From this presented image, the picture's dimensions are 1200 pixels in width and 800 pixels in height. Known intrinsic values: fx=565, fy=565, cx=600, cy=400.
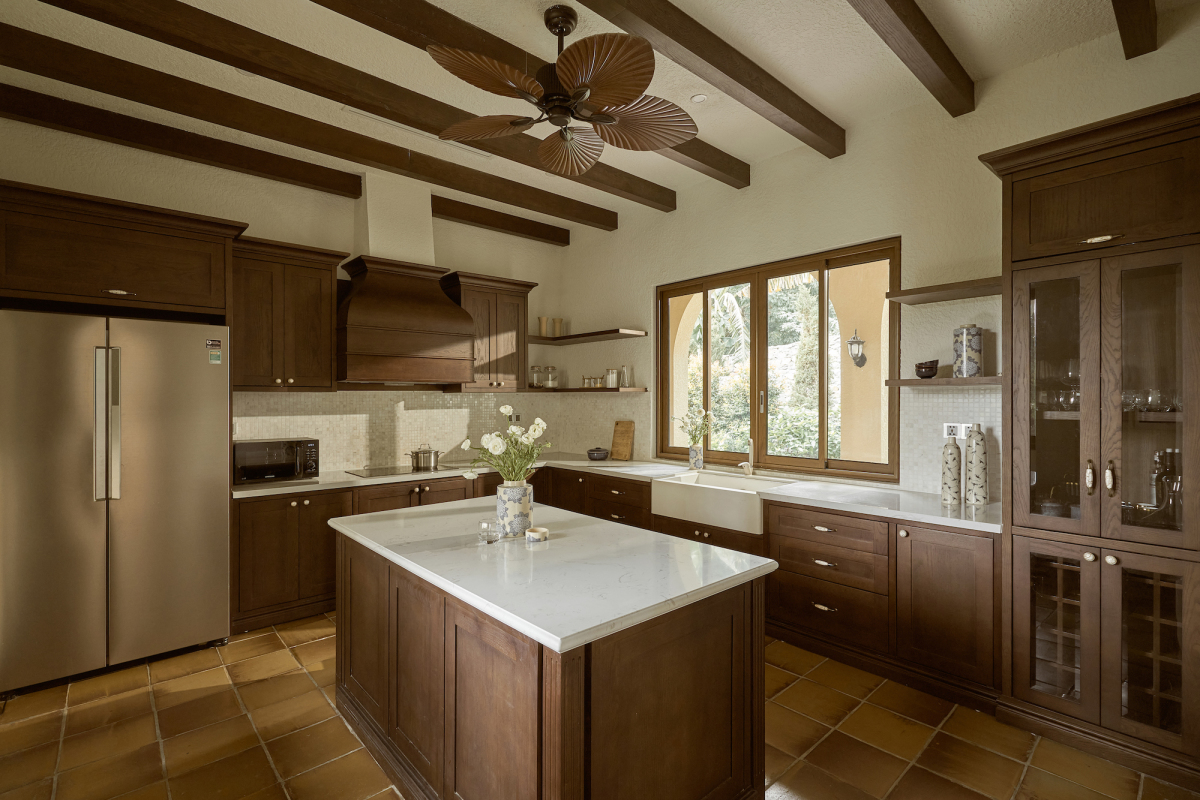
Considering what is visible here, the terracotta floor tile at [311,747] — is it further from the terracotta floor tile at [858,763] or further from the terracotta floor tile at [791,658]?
the terracotta floor tile at [791,658]

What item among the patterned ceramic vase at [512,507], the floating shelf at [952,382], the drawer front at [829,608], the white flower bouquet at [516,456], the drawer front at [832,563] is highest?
the floating shelf at [952,382]

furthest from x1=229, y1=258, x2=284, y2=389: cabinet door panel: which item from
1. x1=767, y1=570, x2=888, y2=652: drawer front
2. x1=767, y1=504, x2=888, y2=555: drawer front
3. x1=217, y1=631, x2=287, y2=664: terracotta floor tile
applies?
x1=767, y1=570, x2=888, y2=652: drawer front

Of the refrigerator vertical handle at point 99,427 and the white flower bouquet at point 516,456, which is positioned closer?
the white flower bouquet at point 516,456

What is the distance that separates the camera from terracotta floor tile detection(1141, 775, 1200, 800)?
1989mm

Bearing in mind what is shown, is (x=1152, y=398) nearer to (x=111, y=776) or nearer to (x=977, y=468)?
(x=977, y=468)

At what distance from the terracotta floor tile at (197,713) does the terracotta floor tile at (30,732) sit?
38cm

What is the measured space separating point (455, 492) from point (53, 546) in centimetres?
219

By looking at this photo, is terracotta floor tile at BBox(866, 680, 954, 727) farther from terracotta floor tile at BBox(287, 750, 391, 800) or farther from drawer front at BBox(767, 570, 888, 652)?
terracotta floor tile at BBox(287, 750, 391, 800)

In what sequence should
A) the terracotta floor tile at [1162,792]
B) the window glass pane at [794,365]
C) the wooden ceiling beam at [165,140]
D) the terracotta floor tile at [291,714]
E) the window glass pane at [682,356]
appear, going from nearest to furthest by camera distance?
1. the terracotta floor tile at [1162,792]
2. the terracotta floor tile at [291,714]
3. the wooden ceiling beam at [165,140]
4. the window glass pane at [794,365]
5. the window glass pane at [682,356]

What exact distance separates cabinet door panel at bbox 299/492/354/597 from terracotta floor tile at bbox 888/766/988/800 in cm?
319

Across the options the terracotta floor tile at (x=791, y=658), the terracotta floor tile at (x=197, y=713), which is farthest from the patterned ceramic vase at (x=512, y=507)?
the terracotta floor tile at (x=791, y=658)

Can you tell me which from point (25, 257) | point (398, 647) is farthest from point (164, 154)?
point (398, 647)

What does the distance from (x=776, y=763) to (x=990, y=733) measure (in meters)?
0.98

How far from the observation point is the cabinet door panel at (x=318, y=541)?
3.62 m
